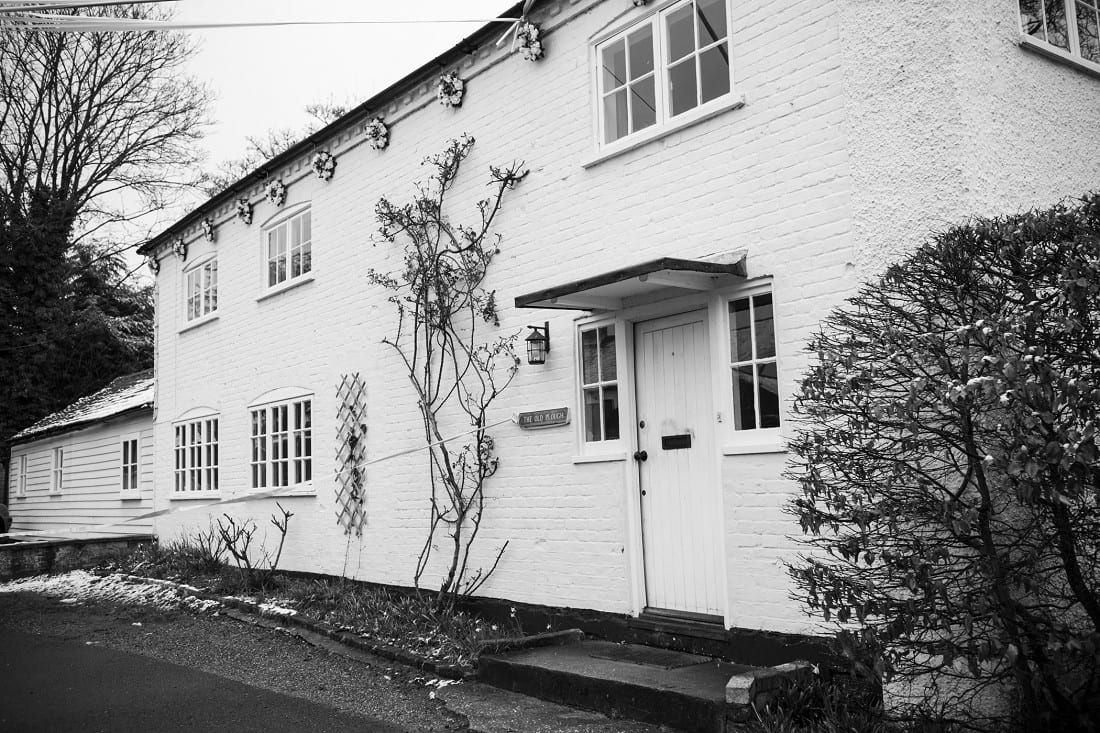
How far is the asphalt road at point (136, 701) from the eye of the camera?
6.36 meters

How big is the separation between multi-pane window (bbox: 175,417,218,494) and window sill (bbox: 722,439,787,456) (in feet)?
34.3

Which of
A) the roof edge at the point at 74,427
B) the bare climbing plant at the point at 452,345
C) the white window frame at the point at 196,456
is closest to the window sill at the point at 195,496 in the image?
the white window frame at the point at 196,456

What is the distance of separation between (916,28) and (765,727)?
14.6ft

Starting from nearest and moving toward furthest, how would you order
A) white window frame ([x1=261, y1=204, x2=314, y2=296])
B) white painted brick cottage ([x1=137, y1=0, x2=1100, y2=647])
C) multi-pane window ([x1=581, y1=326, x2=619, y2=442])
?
white painted brick cottage ([x1=137, y1=0, x2=1100, y2=647])
multi-pane window ([x1=581, y1=326, x2=619, y2=442])
white window frame ([x1=261, y1=204, x2=314, y2=296])

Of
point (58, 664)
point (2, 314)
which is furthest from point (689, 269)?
point (2, 314)

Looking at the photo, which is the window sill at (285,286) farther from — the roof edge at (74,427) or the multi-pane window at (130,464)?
the multi-pane window at (130,464)

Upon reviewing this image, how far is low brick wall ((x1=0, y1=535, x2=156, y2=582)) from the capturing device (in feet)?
52.4

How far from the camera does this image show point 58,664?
8.57 meters

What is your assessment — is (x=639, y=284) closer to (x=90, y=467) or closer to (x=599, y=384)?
(x=599, y=384)

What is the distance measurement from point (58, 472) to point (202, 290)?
Answer: 31.8 feet

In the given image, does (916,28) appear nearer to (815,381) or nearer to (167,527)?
(815,381)

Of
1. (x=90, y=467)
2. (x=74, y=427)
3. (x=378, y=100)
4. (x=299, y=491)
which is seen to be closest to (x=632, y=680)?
(x=299, y=491)

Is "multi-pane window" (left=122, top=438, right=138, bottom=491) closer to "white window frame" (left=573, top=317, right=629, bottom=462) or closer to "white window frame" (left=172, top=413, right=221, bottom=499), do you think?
"white window frame" (left=172, top=413, right=221, bottom=499)

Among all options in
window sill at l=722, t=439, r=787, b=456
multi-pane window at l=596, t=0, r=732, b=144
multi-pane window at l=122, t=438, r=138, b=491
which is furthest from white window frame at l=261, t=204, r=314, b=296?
window sill at l=722, t=439, r=787, b=456
